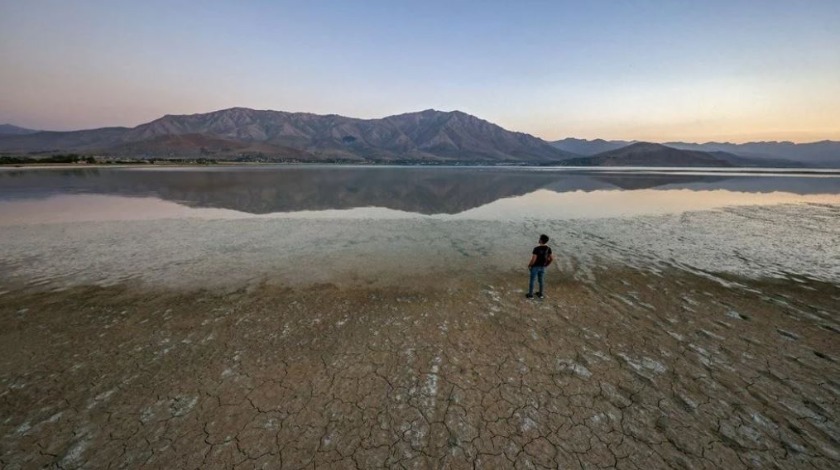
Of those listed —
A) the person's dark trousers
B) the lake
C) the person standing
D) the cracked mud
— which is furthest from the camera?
the person's dark trousers

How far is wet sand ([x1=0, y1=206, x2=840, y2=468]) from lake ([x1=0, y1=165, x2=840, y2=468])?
0.05 meters

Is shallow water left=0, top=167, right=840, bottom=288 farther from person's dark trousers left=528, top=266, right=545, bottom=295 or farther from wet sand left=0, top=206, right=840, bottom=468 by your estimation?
person's dark trousers left=528, top=266, right=545, bottom=295

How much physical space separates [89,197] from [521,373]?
5155cm

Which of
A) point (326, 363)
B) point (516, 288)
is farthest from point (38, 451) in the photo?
point (516, 288)

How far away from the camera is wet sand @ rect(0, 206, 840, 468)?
589 cm

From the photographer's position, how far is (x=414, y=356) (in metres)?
8.61

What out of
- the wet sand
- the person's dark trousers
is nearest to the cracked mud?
the wet sand

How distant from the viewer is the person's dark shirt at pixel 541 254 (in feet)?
37.1

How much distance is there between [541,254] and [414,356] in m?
5.65

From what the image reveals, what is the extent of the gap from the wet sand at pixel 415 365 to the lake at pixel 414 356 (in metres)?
0.05

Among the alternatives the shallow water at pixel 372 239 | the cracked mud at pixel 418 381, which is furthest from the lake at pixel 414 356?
the shallow water at pixel 372 239

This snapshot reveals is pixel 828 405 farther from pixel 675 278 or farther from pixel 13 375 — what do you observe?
pixel 13 375

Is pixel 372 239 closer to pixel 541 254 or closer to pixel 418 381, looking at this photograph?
pixel 541 254

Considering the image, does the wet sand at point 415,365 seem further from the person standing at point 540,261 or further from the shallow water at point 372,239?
the person standing at point 540,261
